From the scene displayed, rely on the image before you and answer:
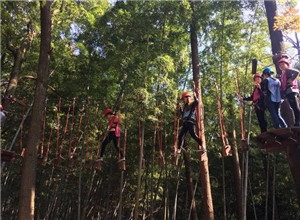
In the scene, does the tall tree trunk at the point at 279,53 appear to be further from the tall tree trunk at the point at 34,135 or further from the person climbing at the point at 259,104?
the tall tree trunk at the point at 34,135

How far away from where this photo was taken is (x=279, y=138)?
3.88m

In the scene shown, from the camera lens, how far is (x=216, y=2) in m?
7.20

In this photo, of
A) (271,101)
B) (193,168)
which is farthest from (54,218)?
(271,101)

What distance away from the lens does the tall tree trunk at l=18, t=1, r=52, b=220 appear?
513 cm

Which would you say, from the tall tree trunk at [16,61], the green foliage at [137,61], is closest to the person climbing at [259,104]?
the green foliage at [137,61]

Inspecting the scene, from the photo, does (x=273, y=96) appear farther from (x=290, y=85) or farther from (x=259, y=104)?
(x=259, y=104)

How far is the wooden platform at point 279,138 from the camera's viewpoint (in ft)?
11.8

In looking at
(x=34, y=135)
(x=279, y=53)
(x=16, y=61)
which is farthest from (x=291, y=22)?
(x=16, y=61)

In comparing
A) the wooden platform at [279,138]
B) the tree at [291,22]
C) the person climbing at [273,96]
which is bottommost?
the wooden platform at [279,138]

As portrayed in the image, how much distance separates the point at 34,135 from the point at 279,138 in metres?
3.89

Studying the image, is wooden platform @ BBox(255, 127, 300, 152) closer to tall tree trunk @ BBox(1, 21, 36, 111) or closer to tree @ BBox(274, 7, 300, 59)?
tree @ BBox(274, 7, 300, 59)

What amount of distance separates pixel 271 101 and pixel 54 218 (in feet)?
33.9

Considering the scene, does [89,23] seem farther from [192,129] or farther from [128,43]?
[192,129]

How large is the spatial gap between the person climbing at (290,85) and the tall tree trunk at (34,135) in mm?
3490
